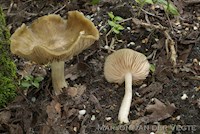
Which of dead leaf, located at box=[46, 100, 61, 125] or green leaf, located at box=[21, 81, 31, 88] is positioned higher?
green leaf, located at box=[21, 81, 31, 88]

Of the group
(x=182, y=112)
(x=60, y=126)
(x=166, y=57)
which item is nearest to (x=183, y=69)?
(x=166, y=57)

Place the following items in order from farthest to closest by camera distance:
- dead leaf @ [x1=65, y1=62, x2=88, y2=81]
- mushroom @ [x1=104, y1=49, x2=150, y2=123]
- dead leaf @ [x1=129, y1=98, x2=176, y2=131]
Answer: dead leaf @ [x1=65, y1=62, x2=88, y2=81] → mushroom @ [x1=104, y1=49, x2=150, y2=123] → dead leaf @ [x1=129, y1=98, x2=176, y2=131]

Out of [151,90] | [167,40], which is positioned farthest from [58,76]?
[167,40]

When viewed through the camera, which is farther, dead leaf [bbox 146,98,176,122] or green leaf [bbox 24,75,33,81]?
green leaf [bbox 24,75,33,81]

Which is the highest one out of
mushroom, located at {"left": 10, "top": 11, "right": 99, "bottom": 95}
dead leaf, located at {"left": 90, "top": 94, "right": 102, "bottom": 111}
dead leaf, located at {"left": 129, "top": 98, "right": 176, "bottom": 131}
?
mushroom, located at {"left": 10, "top": 11, "right": 99, "bottom": 95}

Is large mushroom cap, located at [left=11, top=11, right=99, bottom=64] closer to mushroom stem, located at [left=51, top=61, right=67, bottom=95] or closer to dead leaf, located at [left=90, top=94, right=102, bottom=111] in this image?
mushroom stem, located at [left=51, top=61, right=67, bottom=95]

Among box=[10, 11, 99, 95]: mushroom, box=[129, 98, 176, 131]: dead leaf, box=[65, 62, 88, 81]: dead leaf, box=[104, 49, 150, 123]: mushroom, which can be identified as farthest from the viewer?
box=[65, 62, 88, 81]: dead leaf

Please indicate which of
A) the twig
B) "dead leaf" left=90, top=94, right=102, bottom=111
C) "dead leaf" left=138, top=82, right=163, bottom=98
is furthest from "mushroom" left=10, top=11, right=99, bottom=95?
the twig

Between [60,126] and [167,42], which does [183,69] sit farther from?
[60,126]

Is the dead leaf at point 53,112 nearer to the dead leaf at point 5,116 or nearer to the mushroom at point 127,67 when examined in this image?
the dead leaf at point 5,116

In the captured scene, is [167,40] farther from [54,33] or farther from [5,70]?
[5,70]
